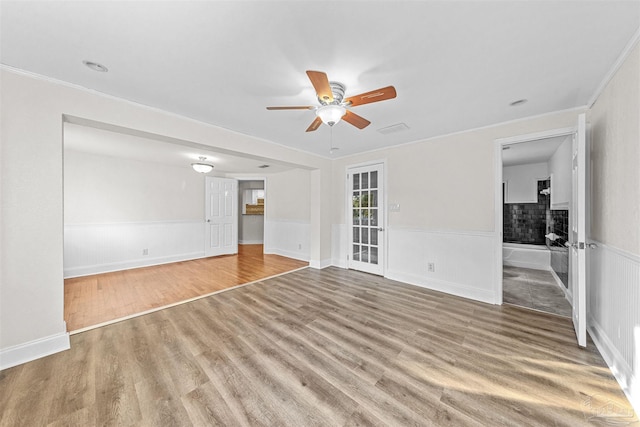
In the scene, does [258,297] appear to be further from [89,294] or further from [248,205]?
[248,205]

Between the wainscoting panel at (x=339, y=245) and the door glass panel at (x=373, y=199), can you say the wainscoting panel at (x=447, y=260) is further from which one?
the wainscoting panel at (x=339, y=245)

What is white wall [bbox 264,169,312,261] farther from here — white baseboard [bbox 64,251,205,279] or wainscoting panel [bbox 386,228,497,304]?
wainscoting panel [bbox 386,228,497,304]

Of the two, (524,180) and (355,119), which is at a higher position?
(355,119)

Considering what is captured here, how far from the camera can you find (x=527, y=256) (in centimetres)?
490

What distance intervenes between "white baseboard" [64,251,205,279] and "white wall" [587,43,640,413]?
22.3 ft

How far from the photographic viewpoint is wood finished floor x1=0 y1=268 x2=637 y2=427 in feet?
4.58

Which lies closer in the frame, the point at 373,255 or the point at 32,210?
the point at 32,210

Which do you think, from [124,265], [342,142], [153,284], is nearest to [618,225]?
[342,142]

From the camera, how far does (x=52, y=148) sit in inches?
79.0

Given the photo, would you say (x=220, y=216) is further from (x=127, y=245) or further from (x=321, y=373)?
(x=321, y=373)

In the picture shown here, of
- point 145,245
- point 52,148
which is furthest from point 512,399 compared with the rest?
point 145,245

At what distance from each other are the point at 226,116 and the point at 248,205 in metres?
5.89

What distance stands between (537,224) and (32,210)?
812 centimetres

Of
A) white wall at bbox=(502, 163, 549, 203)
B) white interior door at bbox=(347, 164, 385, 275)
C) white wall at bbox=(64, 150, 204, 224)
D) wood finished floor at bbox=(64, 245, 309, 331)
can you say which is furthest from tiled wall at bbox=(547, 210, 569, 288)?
white wall at bbox=(64, 150, 204, 224)
